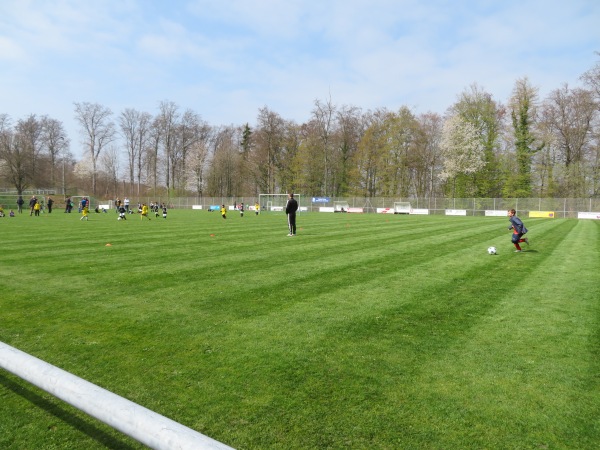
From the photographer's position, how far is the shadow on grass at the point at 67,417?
286cm

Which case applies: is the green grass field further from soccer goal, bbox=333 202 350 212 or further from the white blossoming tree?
soccer goal, bbox=333 202 350 212

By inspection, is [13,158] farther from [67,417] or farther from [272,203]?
[67,417]

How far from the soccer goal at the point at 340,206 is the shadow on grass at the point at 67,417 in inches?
2285

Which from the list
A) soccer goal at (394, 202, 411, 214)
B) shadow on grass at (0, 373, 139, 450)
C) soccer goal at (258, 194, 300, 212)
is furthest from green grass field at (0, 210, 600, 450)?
soccer goal at (258, 194, 300, 212)

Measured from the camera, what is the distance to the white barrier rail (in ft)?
4.95

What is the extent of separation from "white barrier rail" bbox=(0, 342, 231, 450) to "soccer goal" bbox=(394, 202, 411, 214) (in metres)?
56.7

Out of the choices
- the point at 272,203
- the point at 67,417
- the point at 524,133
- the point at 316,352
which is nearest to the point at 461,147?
the point at 524,133

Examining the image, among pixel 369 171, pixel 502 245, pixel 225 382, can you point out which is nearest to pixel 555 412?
pixel 225 382

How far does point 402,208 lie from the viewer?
186 feet

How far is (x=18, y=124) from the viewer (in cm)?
6944

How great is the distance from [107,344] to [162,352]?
78cm

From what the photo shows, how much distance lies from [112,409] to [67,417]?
1.92 meters

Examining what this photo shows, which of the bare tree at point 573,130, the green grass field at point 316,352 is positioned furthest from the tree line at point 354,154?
the green grass field at point 316,352

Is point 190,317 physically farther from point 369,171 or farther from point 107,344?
point 369,171
